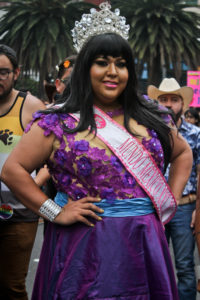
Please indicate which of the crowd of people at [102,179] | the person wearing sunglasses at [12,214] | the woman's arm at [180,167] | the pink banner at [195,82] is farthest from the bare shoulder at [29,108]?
the pink banner at [195,82]

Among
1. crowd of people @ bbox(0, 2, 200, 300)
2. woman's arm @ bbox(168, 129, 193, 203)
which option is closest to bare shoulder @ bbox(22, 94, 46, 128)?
crowd of people @ bbox(0, 2, 200, 300)

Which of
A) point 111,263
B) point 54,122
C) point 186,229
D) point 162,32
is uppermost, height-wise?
point 54,122

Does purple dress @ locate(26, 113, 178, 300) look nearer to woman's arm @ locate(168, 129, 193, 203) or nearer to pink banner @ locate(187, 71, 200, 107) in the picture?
woman's arm @ locate(168, 129, 193, 203)

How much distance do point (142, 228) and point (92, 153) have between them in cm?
38

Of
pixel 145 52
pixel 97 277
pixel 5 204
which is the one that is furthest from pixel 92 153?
pixel 145 52

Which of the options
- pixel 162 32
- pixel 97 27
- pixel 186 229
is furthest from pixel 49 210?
pixel 162 32

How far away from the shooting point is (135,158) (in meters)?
2.35

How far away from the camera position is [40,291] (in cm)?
242

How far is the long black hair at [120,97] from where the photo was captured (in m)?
2.38

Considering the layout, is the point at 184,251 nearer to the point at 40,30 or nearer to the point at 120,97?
the point at 120,97

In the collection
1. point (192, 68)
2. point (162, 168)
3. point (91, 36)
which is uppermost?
point (91, 36)

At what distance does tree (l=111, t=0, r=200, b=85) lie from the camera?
25.5m

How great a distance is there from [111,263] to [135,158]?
0.45 m

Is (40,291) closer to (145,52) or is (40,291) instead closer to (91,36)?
(91,36)
